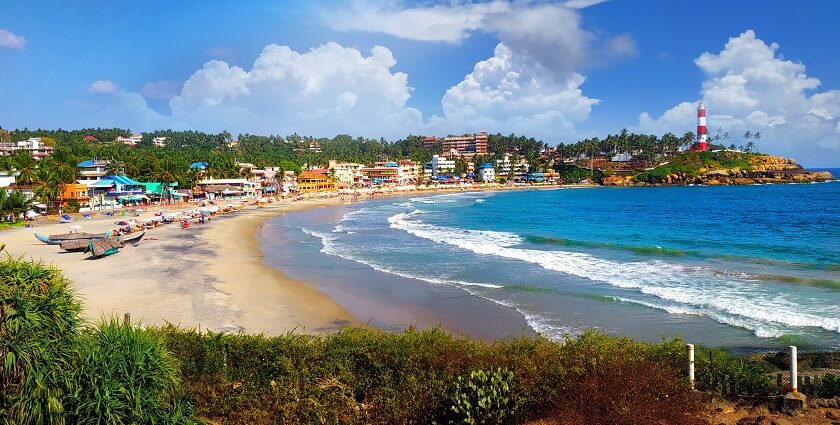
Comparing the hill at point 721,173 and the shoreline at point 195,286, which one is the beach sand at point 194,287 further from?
the hill at point 721,173

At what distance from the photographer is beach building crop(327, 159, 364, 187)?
127438 mm

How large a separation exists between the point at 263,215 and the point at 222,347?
184ft

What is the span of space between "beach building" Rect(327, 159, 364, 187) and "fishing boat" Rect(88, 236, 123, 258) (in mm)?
90205

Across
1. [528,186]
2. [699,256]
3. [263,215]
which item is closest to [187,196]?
[263,215]

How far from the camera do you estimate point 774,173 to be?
465 feet

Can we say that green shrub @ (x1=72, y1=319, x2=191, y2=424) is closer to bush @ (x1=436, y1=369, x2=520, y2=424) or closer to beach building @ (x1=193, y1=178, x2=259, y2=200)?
bush @ (x1=436, y1=369, x2=520, y2=424)

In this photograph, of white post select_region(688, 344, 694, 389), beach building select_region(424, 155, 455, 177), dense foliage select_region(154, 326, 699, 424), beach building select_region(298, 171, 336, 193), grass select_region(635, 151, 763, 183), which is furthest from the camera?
beach building select_region(424, 155, 455, 177)

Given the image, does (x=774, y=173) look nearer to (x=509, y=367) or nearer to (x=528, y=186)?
(x=528, y=186)

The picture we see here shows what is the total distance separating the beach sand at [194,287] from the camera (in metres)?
19.5

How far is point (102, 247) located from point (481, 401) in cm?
3129

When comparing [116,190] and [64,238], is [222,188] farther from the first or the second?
[64,238]

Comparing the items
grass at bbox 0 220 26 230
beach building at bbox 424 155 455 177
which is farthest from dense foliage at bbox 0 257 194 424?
beach building at bbox 424 155 455 177

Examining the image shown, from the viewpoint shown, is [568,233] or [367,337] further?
[568,233]

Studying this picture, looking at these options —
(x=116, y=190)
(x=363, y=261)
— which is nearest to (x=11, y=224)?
(x=116, y=190)
